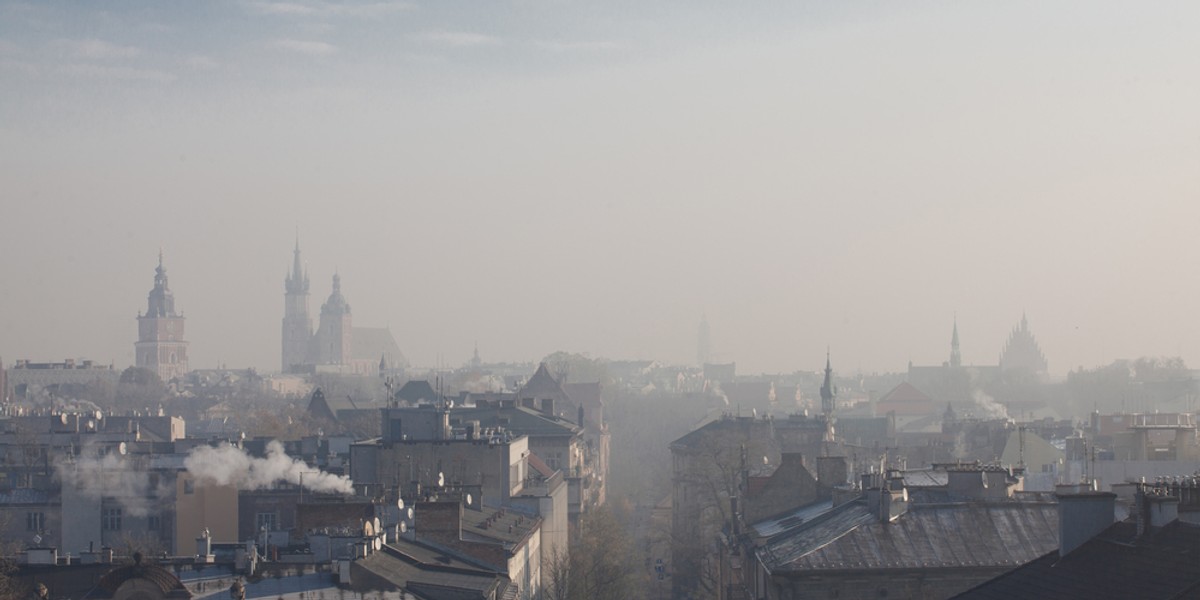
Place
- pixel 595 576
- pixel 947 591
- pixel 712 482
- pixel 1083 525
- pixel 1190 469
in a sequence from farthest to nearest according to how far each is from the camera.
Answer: pixel 712 482 < pixel 1190 469 < pixel 595 576 < pixel 947 591 < pixel 1083 525

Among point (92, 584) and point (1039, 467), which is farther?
point (1039, 467)

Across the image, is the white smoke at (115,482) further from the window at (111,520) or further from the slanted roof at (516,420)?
the slanted roof at (516,420)

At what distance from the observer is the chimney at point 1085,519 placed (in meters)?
29.9

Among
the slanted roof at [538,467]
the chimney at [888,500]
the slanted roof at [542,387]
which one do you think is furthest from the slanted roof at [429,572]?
the slanted roof at [542,387]

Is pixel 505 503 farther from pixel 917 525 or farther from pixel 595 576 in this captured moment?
pixel 917 525

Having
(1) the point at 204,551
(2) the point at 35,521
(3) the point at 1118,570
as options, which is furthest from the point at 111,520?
(3) the point at 1118,570

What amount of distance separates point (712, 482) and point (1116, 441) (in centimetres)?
1925

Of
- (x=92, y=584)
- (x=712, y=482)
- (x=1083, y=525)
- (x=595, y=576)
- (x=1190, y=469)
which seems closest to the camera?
(x=1083, y=525)

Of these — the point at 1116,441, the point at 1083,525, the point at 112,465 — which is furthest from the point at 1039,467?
the point at 1083,525

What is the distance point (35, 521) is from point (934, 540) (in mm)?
38948

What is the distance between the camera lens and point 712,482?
89.3 meters

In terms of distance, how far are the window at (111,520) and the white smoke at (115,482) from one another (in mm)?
431

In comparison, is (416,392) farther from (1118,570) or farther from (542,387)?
(1118,570)

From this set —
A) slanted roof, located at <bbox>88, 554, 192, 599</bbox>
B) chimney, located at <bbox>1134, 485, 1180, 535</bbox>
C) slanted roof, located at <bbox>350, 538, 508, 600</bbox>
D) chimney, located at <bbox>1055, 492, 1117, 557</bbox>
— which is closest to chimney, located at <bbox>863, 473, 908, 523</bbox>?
slanted roof, located at <bbox>350, 538, 508, 600</bbox>
